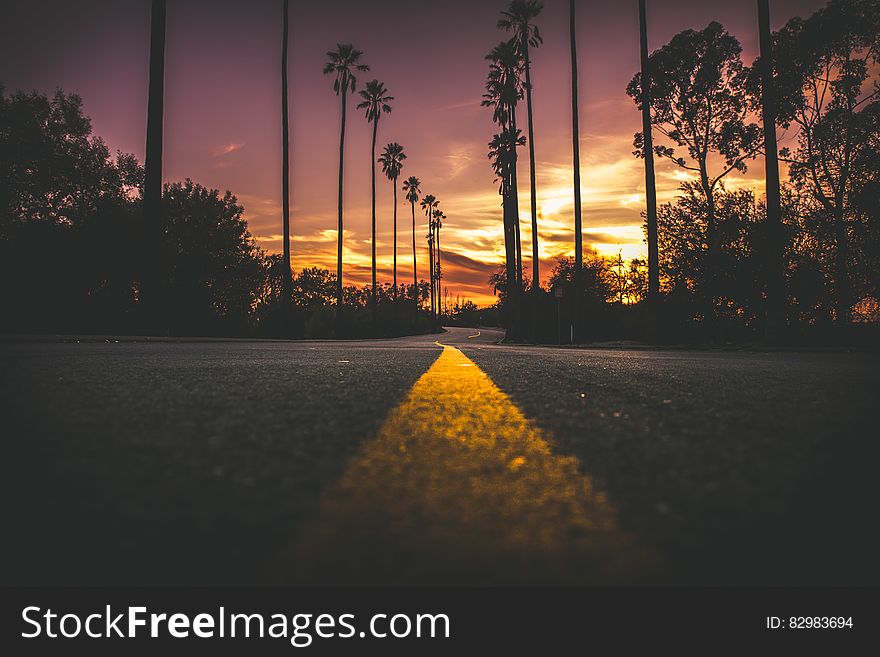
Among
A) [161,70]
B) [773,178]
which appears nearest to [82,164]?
[161,70]

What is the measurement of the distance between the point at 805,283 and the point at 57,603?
1240 inches

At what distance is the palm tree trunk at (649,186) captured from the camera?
82.0 feet

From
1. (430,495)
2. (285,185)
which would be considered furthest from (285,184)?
(430,495)

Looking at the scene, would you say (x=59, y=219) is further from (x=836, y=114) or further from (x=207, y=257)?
(x=836, y=114)

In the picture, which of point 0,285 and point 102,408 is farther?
Answer: point 0,285

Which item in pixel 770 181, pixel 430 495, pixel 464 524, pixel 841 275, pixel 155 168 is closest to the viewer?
pixel 464 524

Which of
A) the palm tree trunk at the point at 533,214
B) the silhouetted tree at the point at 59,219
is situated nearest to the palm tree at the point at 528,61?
the palm tree trunk at the point at 533,214

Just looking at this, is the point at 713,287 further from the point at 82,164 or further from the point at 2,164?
the point at 2,164

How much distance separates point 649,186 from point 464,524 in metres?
27.5

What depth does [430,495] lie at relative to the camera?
1.06 metres

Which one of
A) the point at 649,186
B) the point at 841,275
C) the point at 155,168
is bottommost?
the point at 841,275

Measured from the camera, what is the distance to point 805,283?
2630cm

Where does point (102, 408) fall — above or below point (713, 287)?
below

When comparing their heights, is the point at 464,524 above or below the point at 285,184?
below
